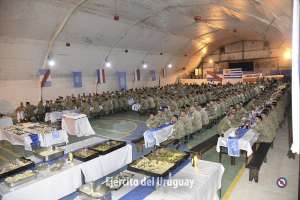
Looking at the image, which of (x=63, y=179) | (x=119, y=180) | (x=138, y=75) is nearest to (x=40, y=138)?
(x=63, y=179)

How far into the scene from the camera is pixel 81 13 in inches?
492

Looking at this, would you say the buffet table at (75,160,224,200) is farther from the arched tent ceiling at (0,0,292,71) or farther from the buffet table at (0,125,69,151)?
the arched tent ceiling at (0,0,292,71)

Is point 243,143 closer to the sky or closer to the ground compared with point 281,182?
closer to the sky

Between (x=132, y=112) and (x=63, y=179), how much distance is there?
11846 millimetres

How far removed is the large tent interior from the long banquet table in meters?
0.02

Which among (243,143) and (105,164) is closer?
(105,164)

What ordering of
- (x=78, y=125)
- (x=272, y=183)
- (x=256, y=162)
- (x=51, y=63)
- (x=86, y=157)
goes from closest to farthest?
(x=86, y=157), (x=272, y=183), (x=256, y=162), (x=78, y=125), (x=51, y=63)

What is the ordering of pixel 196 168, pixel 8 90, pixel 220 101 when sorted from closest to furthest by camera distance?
pixel 196 168, pixel 220 101, pixel 8 90

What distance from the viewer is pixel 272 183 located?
221 inches

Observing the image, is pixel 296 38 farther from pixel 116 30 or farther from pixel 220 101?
pixel 116 30

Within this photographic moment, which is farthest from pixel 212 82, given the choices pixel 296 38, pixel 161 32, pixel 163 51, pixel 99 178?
pixel 296 38

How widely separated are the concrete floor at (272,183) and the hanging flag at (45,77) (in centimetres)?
1275

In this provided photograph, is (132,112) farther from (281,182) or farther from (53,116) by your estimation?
(281,182)

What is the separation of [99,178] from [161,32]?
15393mm
